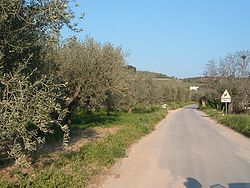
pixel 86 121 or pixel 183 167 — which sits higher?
pixel 86 121

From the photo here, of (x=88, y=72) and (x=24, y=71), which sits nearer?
(x=24, y=71)

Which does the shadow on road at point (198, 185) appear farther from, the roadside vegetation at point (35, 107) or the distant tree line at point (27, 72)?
the distant tree line at point (27, 72)

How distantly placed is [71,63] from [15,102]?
1374 cm

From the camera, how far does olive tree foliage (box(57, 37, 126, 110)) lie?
2114 cm

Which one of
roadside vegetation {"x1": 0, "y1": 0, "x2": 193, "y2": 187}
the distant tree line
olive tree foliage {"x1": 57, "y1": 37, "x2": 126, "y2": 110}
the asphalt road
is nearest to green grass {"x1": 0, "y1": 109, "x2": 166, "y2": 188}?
roadside vegetation {"x1": 0, "y1": 0, "x2": 193, "y2": 187}

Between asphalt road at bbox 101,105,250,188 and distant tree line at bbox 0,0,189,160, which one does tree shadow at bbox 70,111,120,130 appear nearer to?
asphalt road at bbox 101,105,250,188

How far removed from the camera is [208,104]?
3622 inches

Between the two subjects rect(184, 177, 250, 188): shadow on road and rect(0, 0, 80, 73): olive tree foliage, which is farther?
rect(184, 177, 250, 188): shadow on road

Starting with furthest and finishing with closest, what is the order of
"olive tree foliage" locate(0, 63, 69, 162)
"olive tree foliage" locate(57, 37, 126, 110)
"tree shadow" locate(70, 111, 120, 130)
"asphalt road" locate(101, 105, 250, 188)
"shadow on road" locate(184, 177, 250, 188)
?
1. "tree shadow" locate(70, 111, 120, 130)
2. "olive tree foliage" locate(57, 37, 126, 110)
3. "asphalt road" locate(101, 105, 250, 188)
4. "shadow on road" locate(184, 177, 250, 188)
5. "olive tree foliage" locate(0, 63, 69, 162)

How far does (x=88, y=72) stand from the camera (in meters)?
21.6

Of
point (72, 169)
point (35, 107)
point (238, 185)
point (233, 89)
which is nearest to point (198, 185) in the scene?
point (238, 185)

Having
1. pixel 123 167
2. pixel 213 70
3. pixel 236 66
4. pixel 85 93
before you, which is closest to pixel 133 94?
pixel 236 66

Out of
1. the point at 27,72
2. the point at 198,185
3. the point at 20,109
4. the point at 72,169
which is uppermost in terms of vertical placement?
the point at 27,72

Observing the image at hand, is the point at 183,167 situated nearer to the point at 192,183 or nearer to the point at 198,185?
the point at 192,183
